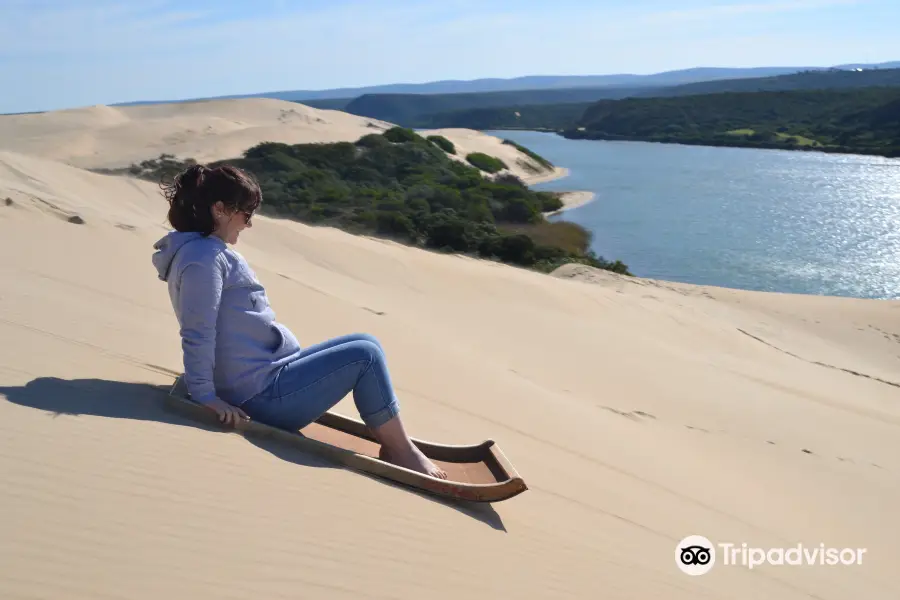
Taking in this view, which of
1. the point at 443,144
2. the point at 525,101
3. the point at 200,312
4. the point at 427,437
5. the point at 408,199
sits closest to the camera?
the point at 200,312

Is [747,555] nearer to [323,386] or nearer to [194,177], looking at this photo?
[323,386]

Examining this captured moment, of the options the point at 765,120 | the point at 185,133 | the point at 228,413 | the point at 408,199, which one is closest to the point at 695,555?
the point at 228,413

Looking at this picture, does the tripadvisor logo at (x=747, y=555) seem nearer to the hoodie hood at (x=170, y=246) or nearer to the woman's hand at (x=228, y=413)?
the woman's hand at (x=228, y=413)

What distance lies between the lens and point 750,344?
1180 centimetres

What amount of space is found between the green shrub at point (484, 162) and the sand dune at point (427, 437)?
69.3ft

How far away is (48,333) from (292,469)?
198 cm

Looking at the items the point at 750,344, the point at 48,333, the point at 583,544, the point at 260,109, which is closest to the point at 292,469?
the point at 583,544

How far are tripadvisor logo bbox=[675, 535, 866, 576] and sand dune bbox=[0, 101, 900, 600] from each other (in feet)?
0.30

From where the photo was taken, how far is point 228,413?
3.27 meters

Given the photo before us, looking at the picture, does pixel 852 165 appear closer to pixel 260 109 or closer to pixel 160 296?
pixel 260 109

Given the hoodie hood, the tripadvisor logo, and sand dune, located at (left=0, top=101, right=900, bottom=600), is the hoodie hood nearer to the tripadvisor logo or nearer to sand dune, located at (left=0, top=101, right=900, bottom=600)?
sand dune, located at (left=0, top=101, right=900, bottom=600)

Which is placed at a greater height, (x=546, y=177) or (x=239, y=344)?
(x=239, y=344)

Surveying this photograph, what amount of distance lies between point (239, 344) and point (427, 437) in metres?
1.81

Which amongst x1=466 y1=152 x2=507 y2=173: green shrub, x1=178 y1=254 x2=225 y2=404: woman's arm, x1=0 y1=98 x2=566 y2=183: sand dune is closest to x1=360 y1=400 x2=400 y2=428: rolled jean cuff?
x1=178 y1=254 x2=225 y2=404: woman's arm
